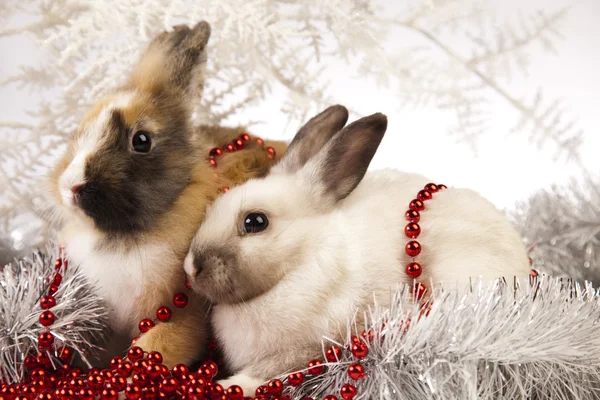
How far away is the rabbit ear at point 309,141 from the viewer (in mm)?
760

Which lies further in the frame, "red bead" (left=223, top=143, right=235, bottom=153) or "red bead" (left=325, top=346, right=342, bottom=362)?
"red bead" (left=223, top=143, right=235, bottom=153)

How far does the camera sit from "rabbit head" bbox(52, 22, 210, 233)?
0.68 m

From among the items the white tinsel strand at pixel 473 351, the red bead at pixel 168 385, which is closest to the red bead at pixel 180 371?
the red bead at pixel 168 385

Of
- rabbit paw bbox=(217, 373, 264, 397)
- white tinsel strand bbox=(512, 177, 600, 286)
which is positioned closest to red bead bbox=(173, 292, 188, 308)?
rabbit paw bbox=(217, 373, 264, 397)

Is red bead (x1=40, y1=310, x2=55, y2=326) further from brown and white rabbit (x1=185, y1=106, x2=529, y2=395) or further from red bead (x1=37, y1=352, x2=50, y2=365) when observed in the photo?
brown and white rabbit (x1=185, y1=106, x2=529, y2=395)

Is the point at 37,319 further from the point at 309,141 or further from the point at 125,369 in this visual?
the point at 309,141

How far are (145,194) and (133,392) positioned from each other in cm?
21

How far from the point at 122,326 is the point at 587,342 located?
1.64 feet

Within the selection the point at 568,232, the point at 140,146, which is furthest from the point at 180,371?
the point at 568,232

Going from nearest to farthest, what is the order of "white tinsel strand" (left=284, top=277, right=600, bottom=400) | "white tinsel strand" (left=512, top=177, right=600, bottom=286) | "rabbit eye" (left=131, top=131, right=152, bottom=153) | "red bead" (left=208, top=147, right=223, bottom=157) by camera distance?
"white tinsel strand" (left=284, top=277, right=600, bottom=400) → "rabbit eye" (left=131, top=131, right=152, bottom=153) → "red bead" (left=208, top=147, right=223, bottom=157) → "white tinsel strand" (left=512, top=177, right=600, bottom=286)

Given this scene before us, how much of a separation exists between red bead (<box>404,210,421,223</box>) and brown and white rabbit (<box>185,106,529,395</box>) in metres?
0.01

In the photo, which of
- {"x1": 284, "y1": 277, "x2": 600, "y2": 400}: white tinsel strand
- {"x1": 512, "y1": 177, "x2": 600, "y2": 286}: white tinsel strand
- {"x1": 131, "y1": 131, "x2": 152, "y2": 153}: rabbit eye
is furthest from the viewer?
{"x1": 512, "y1": 177, "x2": 600, "y2": 286}: white tinsel strand

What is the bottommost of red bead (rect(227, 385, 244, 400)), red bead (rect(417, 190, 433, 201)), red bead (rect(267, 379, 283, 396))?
red bead (rect(227, 385, 244, 400))

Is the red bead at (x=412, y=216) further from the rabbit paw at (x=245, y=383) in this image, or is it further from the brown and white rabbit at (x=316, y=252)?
the rabbit paw at (x=245, y=383)
